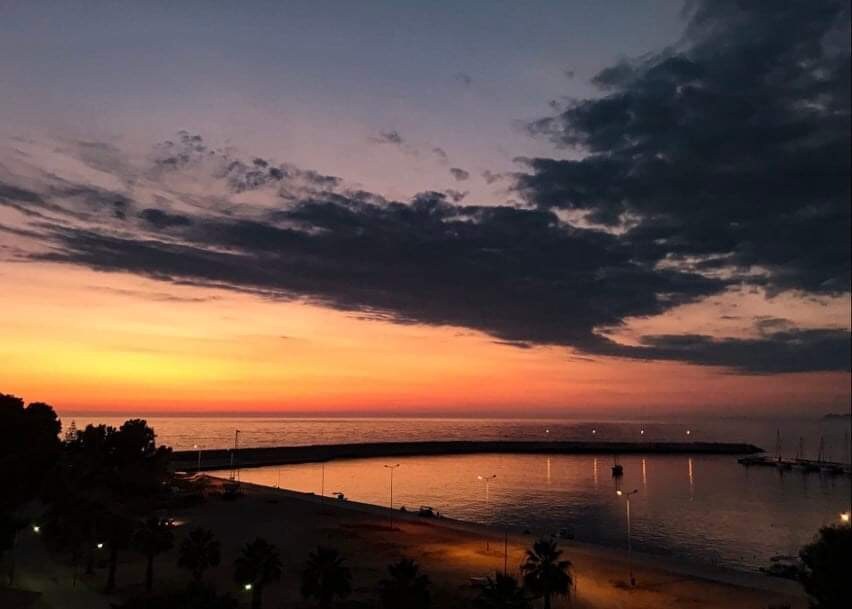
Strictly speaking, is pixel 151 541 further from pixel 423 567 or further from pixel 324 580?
pixel 423 567

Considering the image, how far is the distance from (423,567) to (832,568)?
45.9 m

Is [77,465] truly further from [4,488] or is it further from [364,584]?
[364,584]

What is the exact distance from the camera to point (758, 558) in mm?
101688

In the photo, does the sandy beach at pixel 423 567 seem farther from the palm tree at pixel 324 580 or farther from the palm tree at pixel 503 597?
the palm tree at pixel 503 597

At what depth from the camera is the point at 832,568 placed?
115ft

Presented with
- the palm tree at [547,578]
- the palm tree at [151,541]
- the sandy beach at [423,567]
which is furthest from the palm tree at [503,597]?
the palm tree at [151,541]

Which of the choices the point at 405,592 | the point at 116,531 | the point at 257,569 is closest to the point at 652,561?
the point at 405,592

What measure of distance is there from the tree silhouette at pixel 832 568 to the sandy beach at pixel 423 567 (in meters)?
24.4

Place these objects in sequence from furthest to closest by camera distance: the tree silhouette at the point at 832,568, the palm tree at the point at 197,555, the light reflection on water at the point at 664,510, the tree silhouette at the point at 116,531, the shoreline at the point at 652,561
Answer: the light reflection on water at the point at 664,510 < the shoreline at the point at 652,561 < the tree silhouette at the point at 116,531 < the palm tree at the point at 197,555 < the tree silhouette at the point at 832,568

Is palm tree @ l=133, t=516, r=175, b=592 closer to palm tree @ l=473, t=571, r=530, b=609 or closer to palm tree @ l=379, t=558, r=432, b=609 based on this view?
palm tree @ l=379, t=558, r=432, b=609

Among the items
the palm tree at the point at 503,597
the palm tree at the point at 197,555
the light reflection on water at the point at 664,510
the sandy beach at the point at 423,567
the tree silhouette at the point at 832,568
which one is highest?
the tree silhouette at the point at 832,568

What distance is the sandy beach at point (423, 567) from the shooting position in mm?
58750

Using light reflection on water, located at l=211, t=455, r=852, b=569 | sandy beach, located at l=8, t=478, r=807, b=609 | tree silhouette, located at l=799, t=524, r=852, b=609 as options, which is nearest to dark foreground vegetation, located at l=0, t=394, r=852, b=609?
tree silhouette, located at l=799, t=524, r=852, b=609

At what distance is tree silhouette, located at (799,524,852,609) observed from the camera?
3462cm
